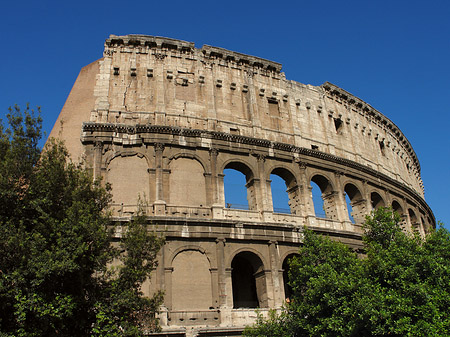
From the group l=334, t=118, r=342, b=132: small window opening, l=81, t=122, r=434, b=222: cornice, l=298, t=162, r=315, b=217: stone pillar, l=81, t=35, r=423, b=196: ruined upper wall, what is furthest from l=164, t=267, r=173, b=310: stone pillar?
l=334, t=118, r=342, b=132: small window opening

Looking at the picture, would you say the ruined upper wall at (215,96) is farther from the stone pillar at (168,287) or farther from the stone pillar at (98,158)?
the stone pillar at (168,287)

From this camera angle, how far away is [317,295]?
14.4 meters

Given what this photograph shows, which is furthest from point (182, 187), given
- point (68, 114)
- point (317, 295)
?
point (317, 295)

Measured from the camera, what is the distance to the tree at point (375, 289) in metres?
12.4

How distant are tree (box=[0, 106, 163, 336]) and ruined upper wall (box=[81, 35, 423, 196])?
796 cm

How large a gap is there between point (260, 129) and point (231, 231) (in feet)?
21.0

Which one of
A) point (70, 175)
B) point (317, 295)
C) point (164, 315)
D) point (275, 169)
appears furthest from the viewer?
point (275, 169)

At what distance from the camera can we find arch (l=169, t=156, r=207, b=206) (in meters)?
19.7

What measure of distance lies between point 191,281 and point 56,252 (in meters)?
7.59

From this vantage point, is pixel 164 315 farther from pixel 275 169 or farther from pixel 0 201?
pixel 275 169

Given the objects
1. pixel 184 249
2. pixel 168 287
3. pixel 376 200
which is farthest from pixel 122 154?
pixel 376 200

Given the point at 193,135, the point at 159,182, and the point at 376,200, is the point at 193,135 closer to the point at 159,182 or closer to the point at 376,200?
the point at 159,182

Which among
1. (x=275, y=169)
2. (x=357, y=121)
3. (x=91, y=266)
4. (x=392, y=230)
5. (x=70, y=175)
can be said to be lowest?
(x=91, y=266)

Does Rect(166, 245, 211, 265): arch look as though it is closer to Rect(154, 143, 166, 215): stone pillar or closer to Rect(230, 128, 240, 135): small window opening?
Rect(154, 143, 166, 215): stone pillar
